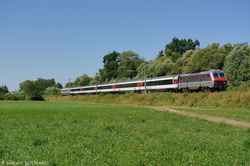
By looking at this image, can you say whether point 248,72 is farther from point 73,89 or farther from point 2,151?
point 73,89

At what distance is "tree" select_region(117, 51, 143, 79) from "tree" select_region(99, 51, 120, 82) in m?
3.83

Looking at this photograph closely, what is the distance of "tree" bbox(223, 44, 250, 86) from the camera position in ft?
185

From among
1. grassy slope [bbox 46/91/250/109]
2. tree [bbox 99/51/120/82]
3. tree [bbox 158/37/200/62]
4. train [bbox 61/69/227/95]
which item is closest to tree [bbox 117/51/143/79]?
tree [bbox 99/51/120/82]

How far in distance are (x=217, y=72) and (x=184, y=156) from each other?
37828 millimetres

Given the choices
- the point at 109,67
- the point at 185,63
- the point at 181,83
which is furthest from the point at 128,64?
the point at 181,83

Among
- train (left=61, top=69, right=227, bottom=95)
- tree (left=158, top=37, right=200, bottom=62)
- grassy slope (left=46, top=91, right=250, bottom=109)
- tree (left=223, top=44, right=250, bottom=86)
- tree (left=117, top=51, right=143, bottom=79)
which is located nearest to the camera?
grassy slope (left=46, top=91, right=250, bottom=109)

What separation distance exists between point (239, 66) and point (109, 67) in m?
82.6

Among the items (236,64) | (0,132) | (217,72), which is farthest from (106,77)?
(0,132)

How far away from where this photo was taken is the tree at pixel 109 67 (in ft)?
432

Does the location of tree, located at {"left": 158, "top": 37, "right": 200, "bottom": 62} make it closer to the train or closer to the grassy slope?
the train

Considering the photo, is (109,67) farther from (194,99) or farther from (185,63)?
(194,99)

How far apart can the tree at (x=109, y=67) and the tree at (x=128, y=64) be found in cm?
383

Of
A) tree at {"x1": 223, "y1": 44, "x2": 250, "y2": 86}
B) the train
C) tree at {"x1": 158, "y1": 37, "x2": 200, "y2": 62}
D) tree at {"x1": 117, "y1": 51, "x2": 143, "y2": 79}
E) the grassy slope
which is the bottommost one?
the grassy slope

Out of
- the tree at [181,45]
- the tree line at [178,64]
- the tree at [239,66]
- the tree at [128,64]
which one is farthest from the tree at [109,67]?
the tree at [239,66]
